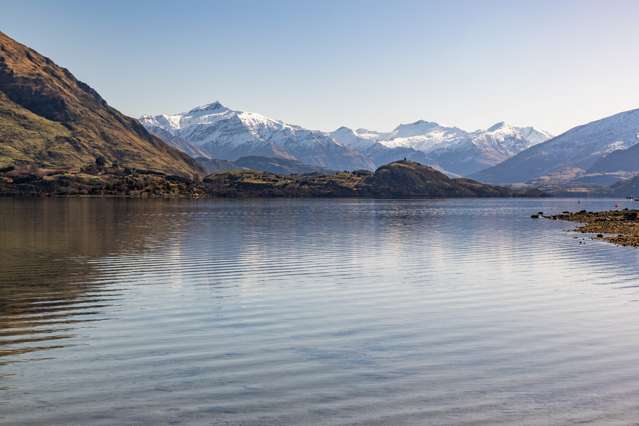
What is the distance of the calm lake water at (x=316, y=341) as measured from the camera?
22.1 m

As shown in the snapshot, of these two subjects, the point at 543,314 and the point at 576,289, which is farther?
the point at 576,289

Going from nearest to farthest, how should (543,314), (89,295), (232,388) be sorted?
1. (232,388)
2. (543,314)
3. (89,295)

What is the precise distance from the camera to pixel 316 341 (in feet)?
106

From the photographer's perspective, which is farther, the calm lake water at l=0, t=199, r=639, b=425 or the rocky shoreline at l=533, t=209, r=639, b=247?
the rocky shoreline at l=533, t=209, r=639, b=247

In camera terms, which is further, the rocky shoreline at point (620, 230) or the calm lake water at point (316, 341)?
the rocky shoreline at point (620, 230)

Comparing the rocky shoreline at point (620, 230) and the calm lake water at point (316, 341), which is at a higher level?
the rocky shoreline at point (620, 230)

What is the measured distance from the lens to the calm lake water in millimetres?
22141

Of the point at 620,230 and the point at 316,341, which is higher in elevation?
the point at 620,230

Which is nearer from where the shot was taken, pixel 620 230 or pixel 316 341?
pixel 316 341

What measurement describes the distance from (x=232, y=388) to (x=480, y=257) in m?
56.4

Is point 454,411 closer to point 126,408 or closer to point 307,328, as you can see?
point 126,408

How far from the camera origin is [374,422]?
816 inches

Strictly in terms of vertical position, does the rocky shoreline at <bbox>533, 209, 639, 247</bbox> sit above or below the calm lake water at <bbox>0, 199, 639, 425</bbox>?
above

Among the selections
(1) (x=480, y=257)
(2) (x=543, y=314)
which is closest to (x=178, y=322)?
(2) (x=543, y=314)
